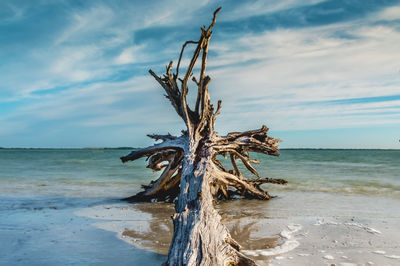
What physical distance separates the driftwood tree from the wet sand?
0.49m

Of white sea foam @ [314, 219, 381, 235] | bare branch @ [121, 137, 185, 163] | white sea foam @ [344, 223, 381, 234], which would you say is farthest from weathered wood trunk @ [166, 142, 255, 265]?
bare branch @ [121, 137, 185, 163]

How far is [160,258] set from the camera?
318 cm

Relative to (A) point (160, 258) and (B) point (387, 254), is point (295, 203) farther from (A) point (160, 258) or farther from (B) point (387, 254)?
(A) point (160, 258)

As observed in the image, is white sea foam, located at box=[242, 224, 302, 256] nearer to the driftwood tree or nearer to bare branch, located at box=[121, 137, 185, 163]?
the driftwood tree

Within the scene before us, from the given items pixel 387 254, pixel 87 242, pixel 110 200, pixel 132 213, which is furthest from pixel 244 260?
pixel 110 200

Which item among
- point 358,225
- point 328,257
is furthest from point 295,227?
point 328,257

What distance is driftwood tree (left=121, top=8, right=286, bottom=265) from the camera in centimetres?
267

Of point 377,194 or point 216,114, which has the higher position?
point 216,114

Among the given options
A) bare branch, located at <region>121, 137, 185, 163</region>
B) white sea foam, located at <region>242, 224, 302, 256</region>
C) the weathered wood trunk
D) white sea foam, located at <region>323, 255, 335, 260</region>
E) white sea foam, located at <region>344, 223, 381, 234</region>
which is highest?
bare branch, located at <region>121, 137, 185, 163</region>

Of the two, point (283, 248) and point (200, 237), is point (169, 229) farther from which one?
point (200, 237)

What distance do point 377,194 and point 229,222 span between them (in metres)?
4.78

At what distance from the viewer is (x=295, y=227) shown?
4469 mm

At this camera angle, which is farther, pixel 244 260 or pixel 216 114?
pixel 216 114

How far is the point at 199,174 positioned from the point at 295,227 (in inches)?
62.2
